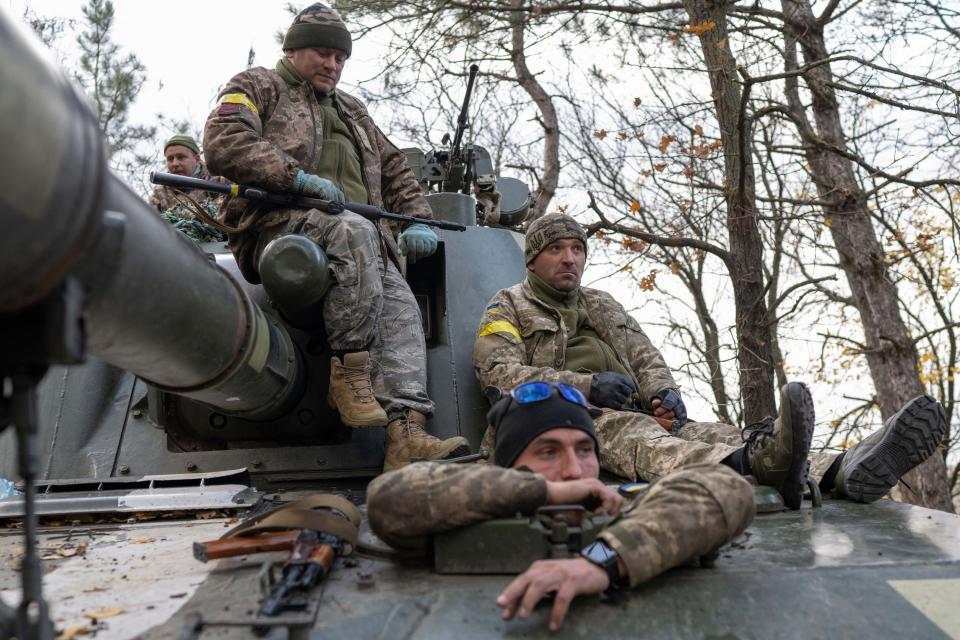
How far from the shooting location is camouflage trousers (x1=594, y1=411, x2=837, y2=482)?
349cm

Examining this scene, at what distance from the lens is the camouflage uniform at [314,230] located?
3.73 m

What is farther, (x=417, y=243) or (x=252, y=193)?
(x=417, y=243)

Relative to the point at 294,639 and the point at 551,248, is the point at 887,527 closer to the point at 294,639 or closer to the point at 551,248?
the point at 294,639

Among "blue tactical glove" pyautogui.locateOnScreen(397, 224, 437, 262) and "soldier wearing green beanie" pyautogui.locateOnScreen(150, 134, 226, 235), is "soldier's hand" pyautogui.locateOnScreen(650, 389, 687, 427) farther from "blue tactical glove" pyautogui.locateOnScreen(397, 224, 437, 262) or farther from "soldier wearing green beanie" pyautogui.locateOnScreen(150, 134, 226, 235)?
"soldier wearing green beanie" pyautogui.locateOnScreen(150, 134, 226, 235)

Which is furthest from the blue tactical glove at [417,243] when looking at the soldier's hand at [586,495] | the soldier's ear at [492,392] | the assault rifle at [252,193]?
the soldier's hand at [586,495]

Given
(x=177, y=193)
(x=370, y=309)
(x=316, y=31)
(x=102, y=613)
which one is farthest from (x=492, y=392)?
(x=177, y=193)

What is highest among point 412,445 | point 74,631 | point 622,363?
point 622,363

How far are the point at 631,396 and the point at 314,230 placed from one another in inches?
52.6

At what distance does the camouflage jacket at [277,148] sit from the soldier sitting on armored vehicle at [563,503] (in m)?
1.77

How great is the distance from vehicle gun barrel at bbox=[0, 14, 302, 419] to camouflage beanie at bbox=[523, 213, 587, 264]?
6.87 ft

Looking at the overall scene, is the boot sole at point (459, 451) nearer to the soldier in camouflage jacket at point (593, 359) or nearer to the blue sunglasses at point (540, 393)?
the soldier in camouflage jacket at point (593, 359)

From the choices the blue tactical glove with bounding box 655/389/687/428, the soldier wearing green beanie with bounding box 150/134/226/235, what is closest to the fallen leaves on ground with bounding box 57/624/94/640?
the blue tactical glove with bounding box 655/389/687/428

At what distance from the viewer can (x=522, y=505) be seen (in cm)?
234

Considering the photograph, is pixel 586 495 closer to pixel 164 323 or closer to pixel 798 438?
pixel 798 438
